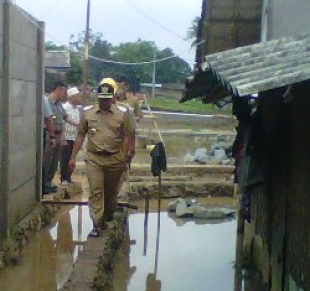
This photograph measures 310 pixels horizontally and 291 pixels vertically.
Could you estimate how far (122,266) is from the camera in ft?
27.1

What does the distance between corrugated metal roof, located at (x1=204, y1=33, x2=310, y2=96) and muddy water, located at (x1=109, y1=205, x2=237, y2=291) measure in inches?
123

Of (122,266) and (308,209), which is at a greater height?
(308,209)

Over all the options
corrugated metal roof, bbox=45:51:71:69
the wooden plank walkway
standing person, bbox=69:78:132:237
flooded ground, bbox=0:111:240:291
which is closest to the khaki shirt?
standing person, bbox=69:78:132:237

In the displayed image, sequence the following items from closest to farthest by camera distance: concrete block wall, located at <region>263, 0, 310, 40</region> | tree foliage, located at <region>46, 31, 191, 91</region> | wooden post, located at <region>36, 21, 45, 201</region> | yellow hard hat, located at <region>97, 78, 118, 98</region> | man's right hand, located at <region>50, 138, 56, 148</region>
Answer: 1. yellow hard hat, located at <region>97, 78, 118, 98</region>
2. concrete block wall, located at <region>263, 0, 310, 40</region>
3. wooden post, located at <region>36, 21, 45, 201</region>
4. man's right hand, located at <region>50, 138, 56, 148</region>
5. tree foliage, located at <region>46, 31, 191, 91</region>

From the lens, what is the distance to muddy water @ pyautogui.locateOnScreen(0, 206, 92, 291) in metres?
7.28

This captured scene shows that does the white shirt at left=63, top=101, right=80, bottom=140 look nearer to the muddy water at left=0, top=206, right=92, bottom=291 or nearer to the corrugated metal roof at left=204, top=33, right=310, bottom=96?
the muddy water at left=0, top=206, right=92, bottom=291

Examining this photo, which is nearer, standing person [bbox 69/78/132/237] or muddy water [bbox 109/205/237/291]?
muddy water [bbox 109/205/237/291]

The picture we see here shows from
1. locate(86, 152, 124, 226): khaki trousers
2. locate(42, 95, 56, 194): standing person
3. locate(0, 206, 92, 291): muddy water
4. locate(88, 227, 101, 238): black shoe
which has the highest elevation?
locate(42, 95, 56, 194): standing person

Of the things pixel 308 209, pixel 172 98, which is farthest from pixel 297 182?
pixel 172 98

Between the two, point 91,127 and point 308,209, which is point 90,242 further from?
point 308,209

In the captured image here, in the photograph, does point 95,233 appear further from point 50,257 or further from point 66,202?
point 66,202

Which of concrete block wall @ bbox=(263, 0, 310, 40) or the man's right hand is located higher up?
concrete block wall @ bbox=(263, 0, 310, 40)

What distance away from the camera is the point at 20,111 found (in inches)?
338

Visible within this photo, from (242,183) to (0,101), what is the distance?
2.64 metres
